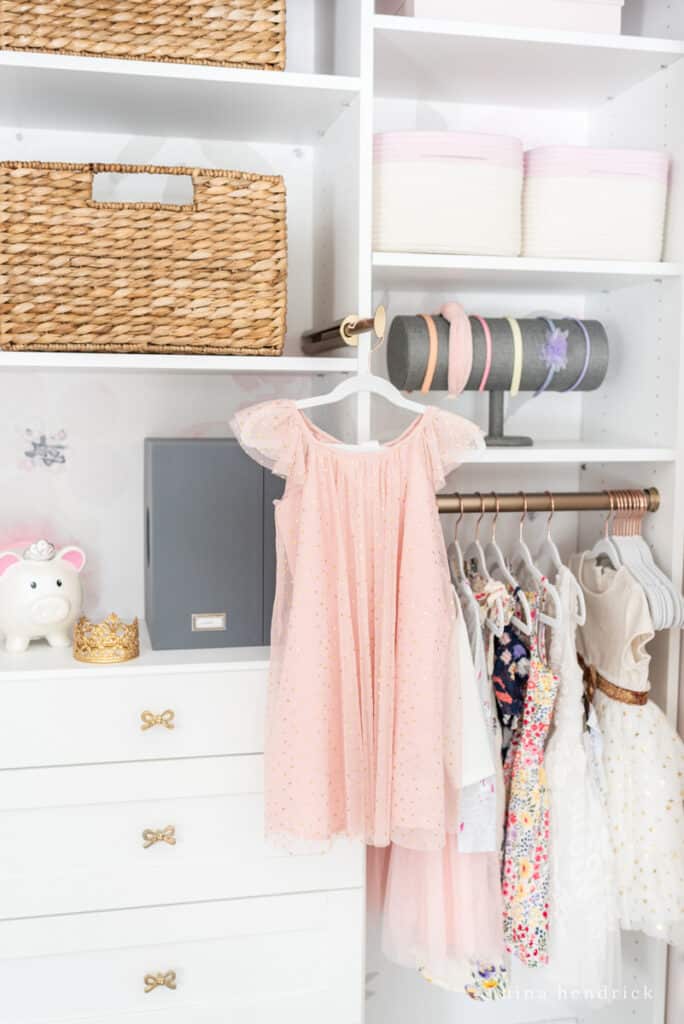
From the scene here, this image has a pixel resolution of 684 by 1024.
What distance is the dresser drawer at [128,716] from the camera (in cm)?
157

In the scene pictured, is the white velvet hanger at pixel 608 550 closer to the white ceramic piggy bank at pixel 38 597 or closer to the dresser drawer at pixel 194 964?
the dresser drawer at pixel 194 964

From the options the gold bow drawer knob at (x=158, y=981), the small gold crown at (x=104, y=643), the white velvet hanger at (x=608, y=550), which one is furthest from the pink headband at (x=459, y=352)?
the gold bow drawer knob at (x=158, y=981)

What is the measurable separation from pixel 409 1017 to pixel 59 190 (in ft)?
5.88

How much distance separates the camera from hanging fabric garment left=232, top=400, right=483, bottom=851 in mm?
1532

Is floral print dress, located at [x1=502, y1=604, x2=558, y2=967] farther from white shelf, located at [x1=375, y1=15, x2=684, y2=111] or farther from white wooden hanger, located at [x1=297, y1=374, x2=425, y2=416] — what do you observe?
white shelf, located at [x1=375, y1=15, x2=684, y2=111]

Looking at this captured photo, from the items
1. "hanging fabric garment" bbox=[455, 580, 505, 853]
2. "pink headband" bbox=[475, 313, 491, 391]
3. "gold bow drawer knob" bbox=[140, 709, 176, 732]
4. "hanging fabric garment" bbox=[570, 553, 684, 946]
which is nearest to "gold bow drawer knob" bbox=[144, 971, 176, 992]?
"gold bow drawer knob" bbox=[140, 709, 176, 732]

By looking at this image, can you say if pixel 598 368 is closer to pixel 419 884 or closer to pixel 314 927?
pixel 419 884

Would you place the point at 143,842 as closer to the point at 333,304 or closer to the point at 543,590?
the point at 543,590

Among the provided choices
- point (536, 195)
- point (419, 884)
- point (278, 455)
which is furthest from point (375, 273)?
point (419, 884)

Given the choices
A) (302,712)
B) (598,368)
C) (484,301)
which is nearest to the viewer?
(302,712)

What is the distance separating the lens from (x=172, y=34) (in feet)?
5.14

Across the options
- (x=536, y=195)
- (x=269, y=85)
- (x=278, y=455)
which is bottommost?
(x=278, y=455)

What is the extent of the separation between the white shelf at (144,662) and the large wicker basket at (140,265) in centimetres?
50

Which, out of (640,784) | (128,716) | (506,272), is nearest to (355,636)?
(128,716)
